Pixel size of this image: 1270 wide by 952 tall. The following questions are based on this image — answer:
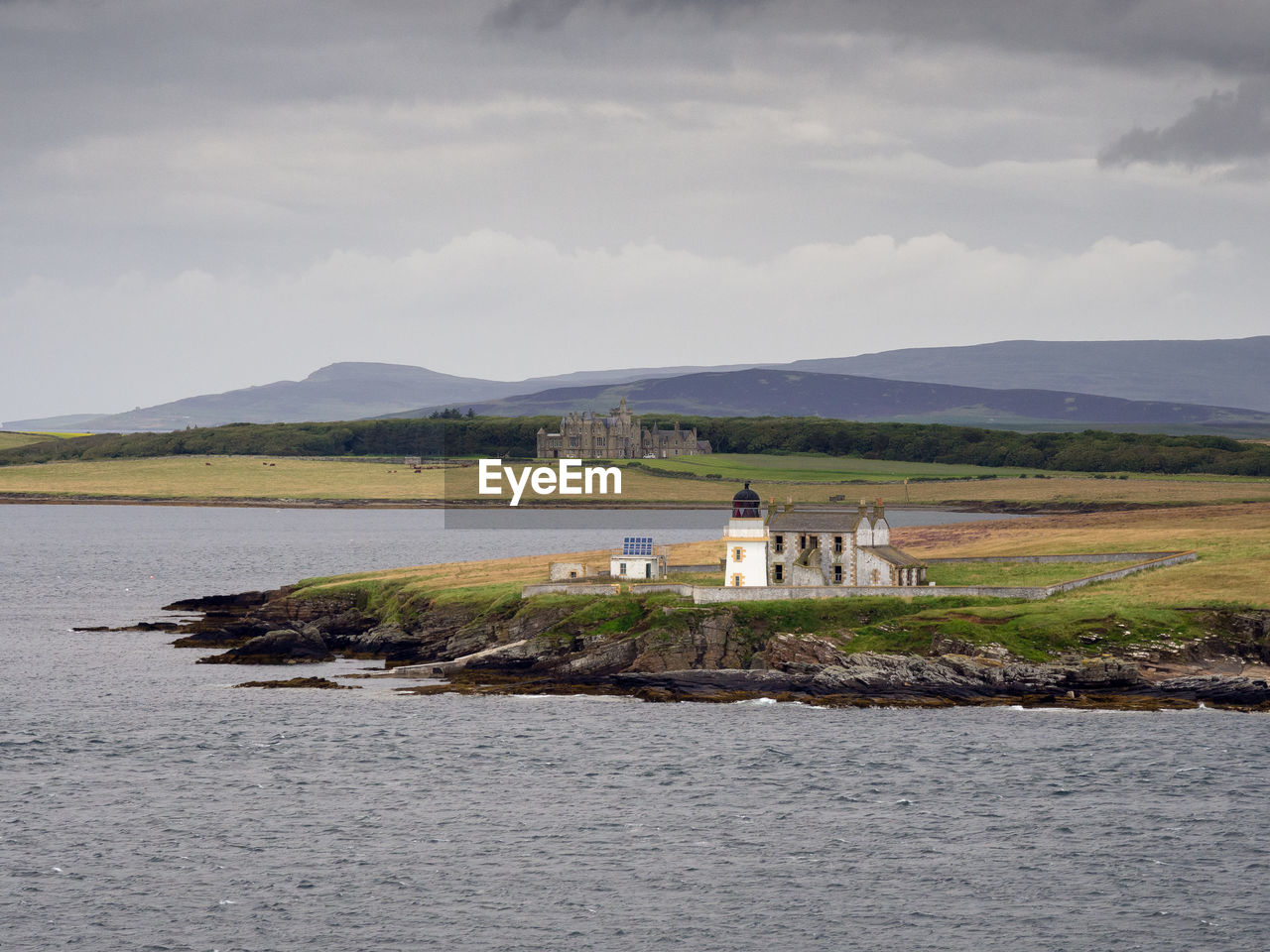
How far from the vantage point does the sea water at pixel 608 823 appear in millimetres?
38375

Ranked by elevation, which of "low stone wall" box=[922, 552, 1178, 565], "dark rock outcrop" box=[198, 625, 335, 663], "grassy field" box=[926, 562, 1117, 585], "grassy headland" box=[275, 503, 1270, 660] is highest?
"low stone wall" box=[922, 552, 1178, 565]

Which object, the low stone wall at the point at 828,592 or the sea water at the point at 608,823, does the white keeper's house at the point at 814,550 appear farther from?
the sea water at the point at 608,823

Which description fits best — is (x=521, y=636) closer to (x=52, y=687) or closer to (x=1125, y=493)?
(x=52, y=687)

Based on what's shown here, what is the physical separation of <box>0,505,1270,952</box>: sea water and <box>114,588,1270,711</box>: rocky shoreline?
2.23m

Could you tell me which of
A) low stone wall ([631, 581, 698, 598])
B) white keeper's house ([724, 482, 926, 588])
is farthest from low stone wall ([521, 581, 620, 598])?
white keeper's house ([724, 482, 926, 588])

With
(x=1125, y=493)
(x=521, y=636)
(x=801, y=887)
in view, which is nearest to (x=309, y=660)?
(x=521, y=636)

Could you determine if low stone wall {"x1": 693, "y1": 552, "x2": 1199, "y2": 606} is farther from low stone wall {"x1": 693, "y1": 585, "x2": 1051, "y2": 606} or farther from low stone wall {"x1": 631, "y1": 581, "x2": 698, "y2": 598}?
low stone wall {"x1": 631, "y1": 581, "x2": 698, "y2": 598}

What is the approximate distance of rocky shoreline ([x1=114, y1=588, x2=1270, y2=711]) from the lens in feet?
209

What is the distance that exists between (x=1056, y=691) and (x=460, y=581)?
38041 mm

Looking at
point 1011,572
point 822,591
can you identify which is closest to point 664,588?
point 822,591

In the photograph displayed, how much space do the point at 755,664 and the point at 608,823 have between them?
22.4m

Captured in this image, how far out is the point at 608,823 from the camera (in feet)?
156

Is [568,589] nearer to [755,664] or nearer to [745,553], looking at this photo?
[745,553]

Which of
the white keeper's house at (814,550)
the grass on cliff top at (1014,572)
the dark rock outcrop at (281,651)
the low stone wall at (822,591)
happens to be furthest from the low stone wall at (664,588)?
the dark rock outcrop at (281,651)
